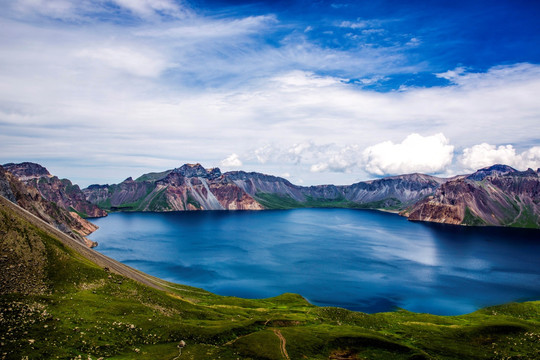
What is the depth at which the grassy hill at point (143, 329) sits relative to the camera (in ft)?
115

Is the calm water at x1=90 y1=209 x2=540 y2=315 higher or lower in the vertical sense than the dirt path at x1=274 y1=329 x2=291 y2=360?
lower

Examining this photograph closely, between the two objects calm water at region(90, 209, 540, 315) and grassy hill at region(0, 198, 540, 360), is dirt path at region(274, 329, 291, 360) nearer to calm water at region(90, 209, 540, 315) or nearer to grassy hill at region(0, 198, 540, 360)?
grassy hill at region(0, 198, 540, 360)

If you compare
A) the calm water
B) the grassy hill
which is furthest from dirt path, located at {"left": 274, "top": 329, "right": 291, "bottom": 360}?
the calm water

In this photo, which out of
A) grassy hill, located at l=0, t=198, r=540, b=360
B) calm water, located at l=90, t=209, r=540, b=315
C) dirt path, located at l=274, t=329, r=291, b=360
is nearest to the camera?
grassy hill, located at l=0, t=198, r=540, b=360

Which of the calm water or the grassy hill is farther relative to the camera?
the calm water

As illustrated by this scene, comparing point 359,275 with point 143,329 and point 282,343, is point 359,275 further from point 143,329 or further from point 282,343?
point 143,329

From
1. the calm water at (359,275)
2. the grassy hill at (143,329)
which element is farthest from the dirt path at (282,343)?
the calm water at (359,275)

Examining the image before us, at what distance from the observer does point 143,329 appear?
42.6 metres

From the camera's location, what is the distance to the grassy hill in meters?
35.0

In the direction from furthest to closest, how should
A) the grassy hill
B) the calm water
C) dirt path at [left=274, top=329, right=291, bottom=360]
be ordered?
the calm water, dirt path at [left=274, top=329, right=291, bottom=360], the grassy hill

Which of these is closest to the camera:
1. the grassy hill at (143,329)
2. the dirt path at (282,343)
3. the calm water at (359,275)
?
the grassy hill at (143,329)

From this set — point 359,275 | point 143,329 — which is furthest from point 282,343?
point 359,275

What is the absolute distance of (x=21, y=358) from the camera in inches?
1120

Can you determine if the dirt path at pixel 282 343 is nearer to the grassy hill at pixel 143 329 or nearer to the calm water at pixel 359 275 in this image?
the grassy hill at pixel 143 329
